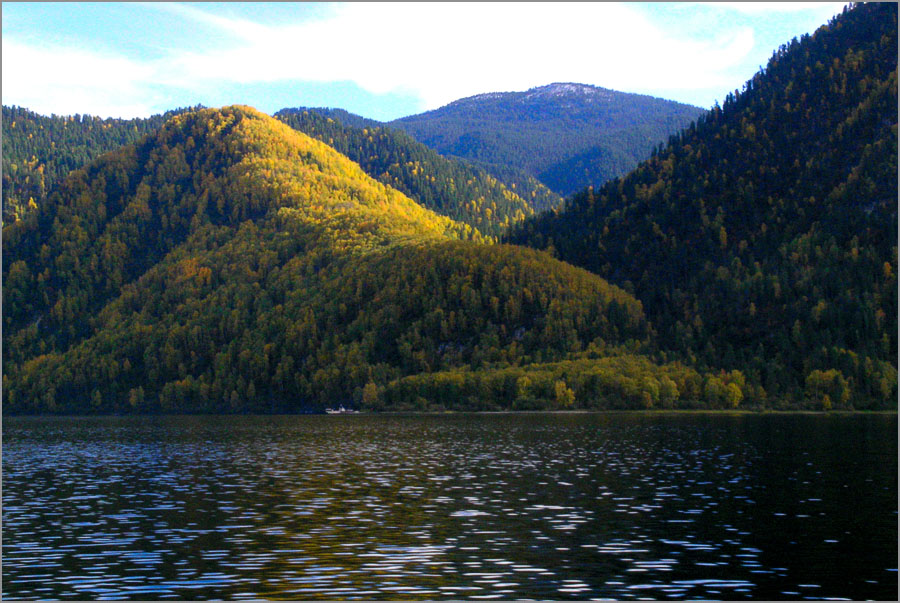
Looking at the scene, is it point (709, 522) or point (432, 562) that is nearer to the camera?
point (432, 562)

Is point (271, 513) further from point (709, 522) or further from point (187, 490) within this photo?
point (709, 522)

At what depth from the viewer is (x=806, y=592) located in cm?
4891

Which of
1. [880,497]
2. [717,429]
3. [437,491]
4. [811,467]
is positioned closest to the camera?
[880,497]

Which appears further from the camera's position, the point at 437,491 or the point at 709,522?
the point at 437,491

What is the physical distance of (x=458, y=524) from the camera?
69.5 m

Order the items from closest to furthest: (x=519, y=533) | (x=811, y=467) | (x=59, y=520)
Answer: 1. (x=519, y=533)
2. (x=59, y=520)
3. (x=811, y=467)

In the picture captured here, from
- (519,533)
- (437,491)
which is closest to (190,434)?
(437,491)

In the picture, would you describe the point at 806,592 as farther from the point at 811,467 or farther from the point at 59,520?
the point at 811,467

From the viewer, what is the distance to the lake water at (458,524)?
51.6 m

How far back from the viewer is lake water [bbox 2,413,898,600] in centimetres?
5159

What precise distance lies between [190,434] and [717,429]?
300ft

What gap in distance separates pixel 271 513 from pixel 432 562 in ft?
71.4

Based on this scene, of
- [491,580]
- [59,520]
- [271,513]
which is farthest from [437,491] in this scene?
[491,580]

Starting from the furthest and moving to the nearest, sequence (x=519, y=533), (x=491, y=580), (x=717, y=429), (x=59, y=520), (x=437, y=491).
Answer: (x=717, y=429), (x=437, y=491), (x=59, y=520), (x=519, y=533), (x=491, y=580)
